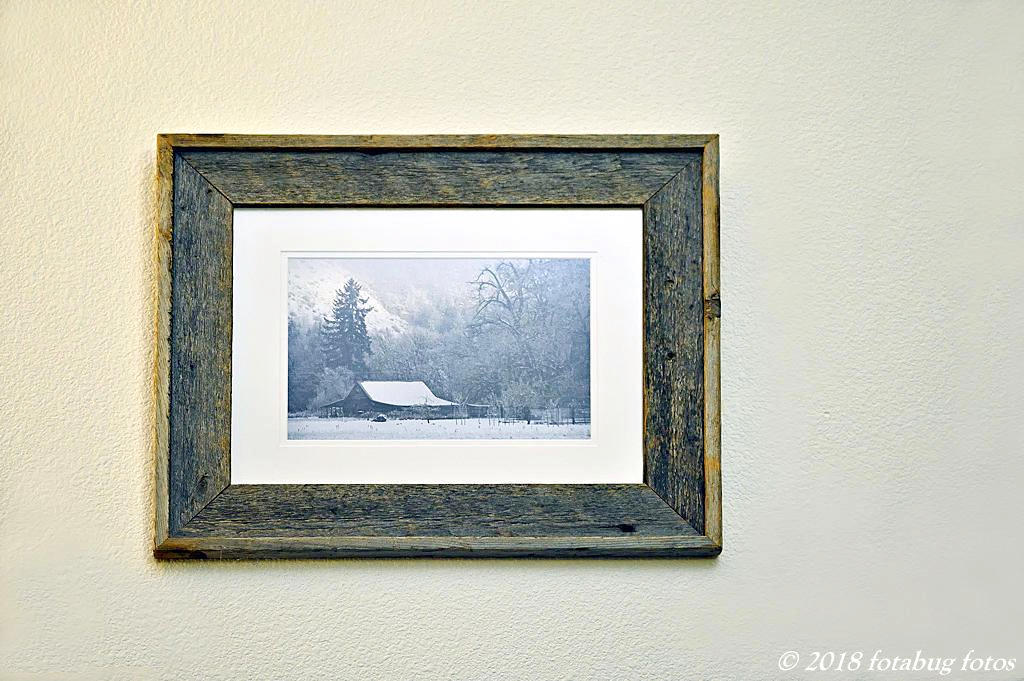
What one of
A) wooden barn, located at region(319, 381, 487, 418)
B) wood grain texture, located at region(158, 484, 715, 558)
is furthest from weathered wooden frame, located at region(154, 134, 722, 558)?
wooden barn, located at region(319, 381, 487, 418)

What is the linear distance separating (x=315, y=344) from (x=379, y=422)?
0.49 ft

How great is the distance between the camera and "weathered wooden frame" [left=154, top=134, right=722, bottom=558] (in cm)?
112

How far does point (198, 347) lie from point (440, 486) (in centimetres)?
40

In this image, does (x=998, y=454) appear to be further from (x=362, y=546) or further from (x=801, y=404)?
(x=362, y=546)

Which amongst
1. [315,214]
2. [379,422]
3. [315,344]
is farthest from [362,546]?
[315,214]

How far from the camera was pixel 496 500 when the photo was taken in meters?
1.13

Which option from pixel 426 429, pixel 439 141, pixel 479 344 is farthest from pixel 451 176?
pixel 426 429

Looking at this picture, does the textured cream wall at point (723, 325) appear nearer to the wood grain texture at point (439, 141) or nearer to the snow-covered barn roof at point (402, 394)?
the wood grain texture at point (439, 141)

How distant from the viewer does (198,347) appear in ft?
3.70

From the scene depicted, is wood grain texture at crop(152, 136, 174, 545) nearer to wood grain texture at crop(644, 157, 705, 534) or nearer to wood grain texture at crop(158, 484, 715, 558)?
wood grain texture at crop(158, 484, 715, 558)

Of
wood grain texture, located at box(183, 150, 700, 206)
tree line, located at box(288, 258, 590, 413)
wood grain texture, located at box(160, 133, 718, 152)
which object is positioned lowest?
tree line, located at box(288, 258, 590, 413)

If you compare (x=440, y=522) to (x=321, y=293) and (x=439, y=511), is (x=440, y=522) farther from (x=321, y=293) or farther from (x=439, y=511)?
(x=321, y=293)

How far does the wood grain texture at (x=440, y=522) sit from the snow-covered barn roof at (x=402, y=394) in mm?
120

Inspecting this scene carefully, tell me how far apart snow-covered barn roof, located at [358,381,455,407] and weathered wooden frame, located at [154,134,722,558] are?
124 mm
